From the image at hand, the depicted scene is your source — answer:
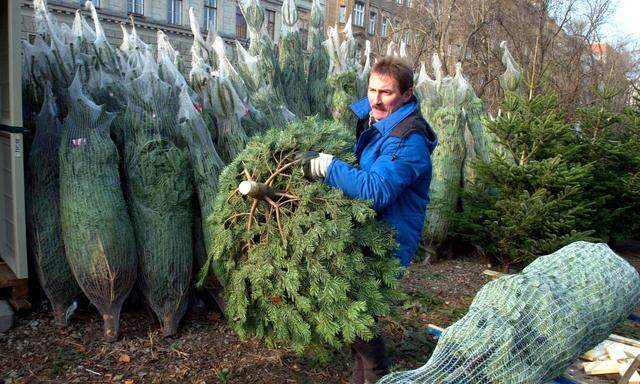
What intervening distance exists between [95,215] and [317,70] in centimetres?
475

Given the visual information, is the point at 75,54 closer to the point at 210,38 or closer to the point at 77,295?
the point at 77,295

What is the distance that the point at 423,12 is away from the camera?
17.8 m

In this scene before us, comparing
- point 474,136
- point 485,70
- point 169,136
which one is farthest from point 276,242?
point 485,70

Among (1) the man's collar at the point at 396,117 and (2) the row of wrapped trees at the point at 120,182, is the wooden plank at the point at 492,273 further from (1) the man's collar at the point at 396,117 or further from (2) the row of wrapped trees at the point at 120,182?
(1) the man's collar at the point at 396,117

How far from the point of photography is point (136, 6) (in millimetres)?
19891

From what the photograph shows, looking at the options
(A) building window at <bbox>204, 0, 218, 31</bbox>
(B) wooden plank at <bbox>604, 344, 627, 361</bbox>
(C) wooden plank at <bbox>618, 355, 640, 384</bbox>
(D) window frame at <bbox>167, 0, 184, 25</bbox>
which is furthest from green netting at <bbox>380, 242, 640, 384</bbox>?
(A) building window at <bbox>204, 0, 218, 31</bbox>

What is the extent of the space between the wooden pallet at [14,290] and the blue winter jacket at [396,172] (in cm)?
242

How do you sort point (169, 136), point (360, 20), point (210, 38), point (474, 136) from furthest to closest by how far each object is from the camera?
point (360, 20)
point (210, 38)
point (474, 136)
point (169, 136)

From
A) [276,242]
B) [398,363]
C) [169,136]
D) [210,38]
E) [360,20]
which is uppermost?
[360,20]

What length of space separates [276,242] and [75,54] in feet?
9.71

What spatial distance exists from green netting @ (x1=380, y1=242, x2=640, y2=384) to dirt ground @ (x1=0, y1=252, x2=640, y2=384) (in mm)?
792

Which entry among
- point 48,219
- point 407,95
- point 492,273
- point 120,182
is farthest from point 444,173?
point 48,219

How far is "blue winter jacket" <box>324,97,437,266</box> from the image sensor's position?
2.23 metres

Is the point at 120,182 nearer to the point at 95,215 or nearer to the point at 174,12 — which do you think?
the point at 95,215
